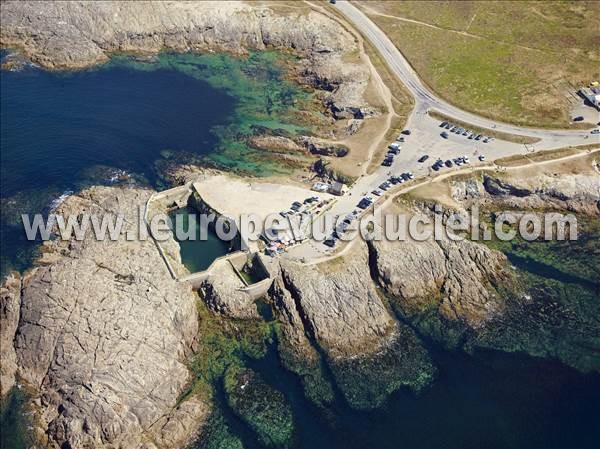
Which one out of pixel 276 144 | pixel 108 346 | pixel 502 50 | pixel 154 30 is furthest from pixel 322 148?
pixel 154 30

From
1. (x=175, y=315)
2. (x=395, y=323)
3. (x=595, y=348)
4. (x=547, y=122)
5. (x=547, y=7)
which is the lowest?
(x=175, y=315)

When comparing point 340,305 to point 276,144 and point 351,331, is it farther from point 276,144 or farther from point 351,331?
point 276,144

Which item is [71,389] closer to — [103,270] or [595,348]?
[103,270]

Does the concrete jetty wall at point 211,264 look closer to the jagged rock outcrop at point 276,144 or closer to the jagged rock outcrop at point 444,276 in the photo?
the jagged rock outcrop at point 444,276

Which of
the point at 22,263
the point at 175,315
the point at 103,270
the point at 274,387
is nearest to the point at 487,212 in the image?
the point at 274,387

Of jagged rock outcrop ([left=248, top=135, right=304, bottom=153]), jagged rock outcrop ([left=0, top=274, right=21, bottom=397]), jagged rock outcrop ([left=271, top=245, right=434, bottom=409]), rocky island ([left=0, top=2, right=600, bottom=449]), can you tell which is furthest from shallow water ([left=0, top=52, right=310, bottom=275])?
jagged rock outcrop ([left=271, top=245, right=434, bottom=409])
